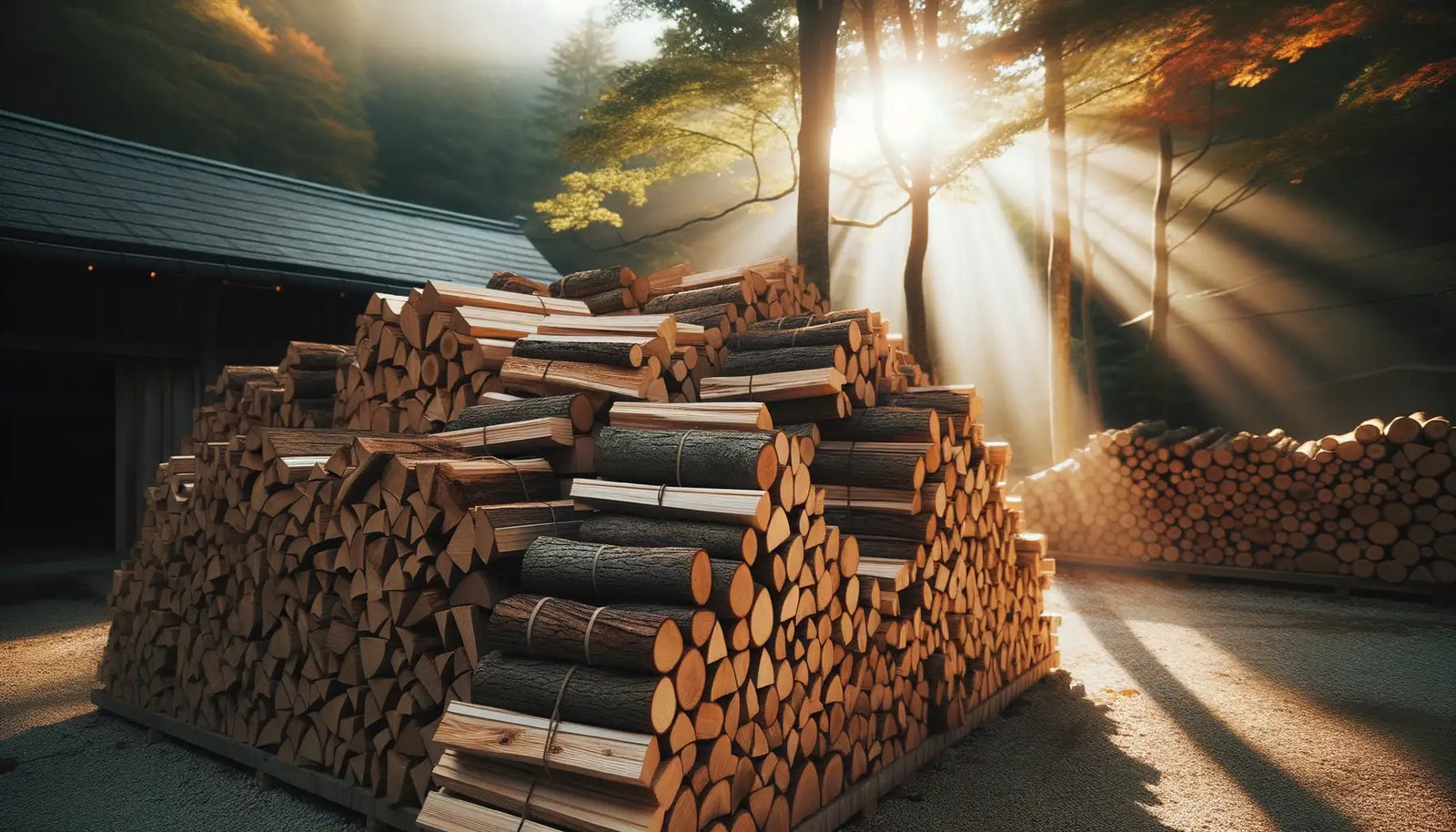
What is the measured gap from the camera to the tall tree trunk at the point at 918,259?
12.0m

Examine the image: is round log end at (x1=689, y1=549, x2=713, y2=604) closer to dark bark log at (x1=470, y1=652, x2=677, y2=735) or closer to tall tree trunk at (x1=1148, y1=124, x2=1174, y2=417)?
dark bark log at (x1=470, y1=652, x2=677, y2=735)

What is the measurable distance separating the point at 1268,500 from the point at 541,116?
31.7 metres

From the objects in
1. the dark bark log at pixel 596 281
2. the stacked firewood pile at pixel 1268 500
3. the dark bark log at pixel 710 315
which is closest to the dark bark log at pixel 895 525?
the dark bark log at pixel 710 315

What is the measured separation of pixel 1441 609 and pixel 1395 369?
10189 mm

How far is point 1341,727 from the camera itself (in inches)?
199

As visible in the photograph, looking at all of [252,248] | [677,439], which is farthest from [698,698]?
[252,248]

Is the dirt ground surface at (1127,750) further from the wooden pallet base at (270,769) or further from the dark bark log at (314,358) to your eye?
the dark bark log at (314,358)

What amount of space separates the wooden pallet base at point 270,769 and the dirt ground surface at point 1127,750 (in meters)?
0.08

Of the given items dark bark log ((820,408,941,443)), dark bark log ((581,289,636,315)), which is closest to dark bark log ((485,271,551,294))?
dark bark log ((581,289,636,315))

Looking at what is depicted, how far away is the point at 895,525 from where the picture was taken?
4.52 m

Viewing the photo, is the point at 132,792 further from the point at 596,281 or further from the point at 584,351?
the point at 596,281

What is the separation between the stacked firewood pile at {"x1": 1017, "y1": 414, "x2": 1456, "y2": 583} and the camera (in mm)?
8117

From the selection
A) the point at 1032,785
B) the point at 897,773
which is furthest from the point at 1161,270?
the point at 897,773

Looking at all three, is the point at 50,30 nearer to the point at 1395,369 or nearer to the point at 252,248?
the point at 252,248
